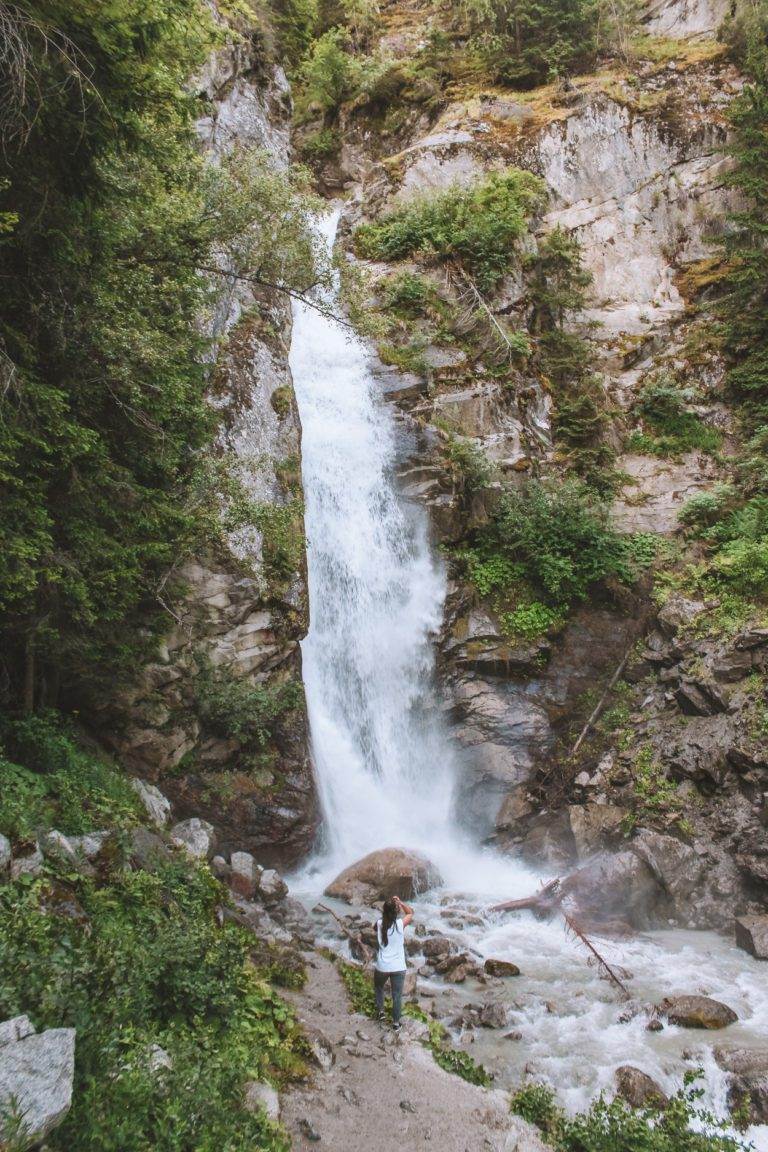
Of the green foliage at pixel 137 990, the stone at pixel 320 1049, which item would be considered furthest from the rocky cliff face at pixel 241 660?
the stone at pixel 320 1049

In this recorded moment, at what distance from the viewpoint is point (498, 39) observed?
2348 centimetres

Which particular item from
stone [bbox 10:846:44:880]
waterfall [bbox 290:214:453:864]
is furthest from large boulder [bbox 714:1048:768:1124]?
waterfall [bbox 290:214:453:864]

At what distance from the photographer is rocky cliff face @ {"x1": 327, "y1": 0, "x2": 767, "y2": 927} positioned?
1241cm

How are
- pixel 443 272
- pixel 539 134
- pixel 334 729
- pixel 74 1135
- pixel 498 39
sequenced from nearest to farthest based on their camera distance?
pixel 74 1135 < pixel 334 729 < pixel 443 272 < pixel 539 134 < pixel 498 39

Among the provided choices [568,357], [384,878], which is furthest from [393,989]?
[568,357]

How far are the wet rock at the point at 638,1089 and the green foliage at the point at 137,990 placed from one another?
3.17 metres

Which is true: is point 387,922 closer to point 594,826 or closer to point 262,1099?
point 262,1099

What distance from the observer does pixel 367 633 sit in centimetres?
1516

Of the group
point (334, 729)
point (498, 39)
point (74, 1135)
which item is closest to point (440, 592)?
point (334, 729)

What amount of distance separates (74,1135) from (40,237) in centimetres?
749

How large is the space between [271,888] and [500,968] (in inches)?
140

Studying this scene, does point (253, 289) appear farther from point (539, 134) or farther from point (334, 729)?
point (539, 134)

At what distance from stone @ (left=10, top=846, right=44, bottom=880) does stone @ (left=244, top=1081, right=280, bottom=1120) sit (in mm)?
2330

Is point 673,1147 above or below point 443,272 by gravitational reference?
below
